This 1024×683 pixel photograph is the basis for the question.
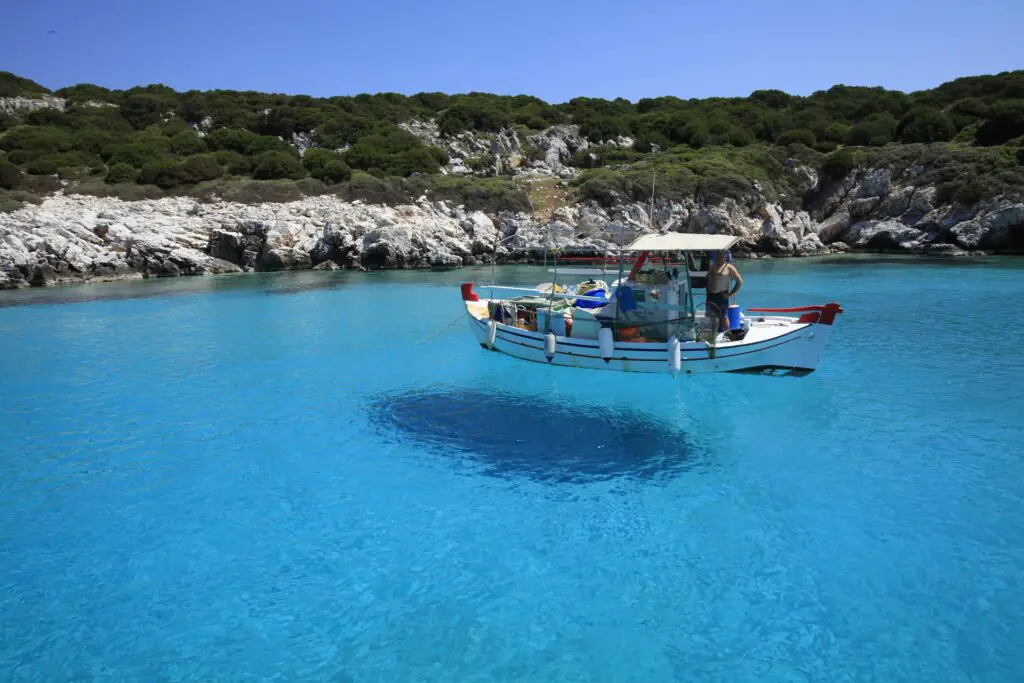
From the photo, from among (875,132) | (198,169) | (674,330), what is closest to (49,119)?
(198,169)

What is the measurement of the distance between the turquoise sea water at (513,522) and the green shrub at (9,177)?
141 feet

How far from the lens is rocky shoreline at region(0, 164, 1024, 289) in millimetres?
43906

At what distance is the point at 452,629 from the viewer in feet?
23.9

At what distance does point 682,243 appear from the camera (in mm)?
14164

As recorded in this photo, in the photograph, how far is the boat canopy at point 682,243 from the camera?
13914 millimetres

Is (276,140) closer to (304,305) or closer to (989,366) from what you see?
(304,305)

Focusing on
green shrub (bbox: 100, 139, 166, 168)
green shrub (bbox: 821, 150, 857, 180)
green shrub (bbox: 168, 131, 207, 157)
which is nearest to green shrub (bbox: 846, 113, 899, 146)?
green shrub (bbox: 821, 150, 857, 180)

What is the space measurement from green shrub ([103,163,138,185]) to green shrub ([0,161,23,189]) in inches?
241

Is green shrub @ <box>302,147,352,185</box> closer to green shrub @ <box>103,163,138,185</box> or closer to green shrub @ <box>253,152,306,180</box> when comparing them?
green shrub @ <box>253,152,306,180</box>

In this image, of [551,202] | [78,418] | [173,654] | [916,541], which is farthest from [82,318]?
[551,202]

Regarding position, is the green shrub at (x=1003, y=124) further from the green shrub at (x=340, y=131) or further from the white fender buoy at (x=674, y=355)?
the green shrub at (x=340, y=131)

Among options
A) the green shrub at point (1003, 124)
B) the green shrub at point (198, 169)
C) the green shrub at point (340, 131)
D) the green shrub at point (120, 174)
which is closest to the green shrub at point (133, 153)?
the green shrub at point (120, 174)

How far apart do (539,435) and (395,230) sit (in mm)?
39975

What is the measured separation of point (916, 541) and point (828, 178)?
60.3 metres
